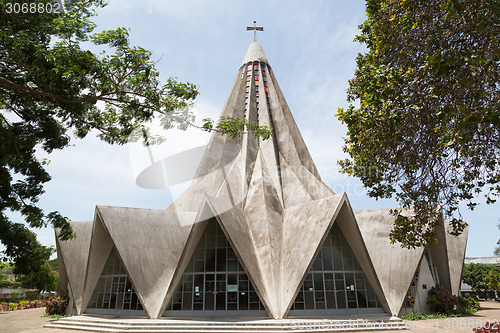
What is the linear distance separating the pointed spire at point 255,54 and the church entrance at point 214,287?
23.3 m

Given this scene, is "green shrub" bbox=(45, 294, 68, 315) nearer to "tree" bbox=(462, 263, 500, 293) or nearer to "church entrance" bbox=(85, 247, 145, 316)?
"church entrance" bbox=(85, 247, 145, 316)

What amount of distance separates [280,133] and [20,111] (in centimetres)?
2292

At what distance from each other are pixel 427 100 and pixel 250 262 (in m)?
12.7

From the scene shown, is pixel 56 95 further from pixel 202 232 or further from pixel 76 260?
pixel 76 260

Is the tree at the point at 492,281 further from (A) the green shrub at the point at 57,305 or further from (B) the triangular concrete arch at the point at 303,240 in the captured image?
(A) the green shrub at the point at 57,305

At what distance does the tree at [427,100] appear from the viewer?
265 inches

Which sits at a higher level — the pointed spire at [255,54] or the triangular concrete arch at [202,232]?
the pointed spire at [255,54]

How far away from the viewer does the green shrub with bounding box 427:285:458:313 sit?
19.6 metres

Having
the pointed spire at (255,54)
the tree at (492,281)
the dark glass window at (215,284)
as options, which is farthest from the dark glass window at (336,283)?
the pointed spire at (255,54)

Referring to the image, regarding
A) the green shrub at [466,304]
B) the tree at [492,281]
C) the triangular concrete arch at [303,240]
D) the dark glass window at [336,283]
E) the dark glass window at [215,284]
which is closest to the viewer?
the triangular concrete arch at [303,240]

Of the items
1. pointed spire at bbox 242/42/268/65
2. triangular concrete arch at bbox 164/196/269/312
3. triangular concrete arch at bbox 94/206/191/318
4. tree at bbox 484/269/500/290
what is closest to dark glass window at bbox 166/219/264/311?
triangular concrete arch at bbox 164/196/269/312

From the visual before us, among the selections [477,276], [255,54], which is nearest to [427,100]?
[255,54]

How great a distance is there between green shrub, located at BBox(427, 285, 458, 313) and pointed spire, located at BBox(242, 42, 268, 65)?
27891 millimetres

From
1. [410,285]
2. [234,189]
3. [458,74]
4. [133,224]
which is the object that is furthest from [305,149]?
[458,74]
